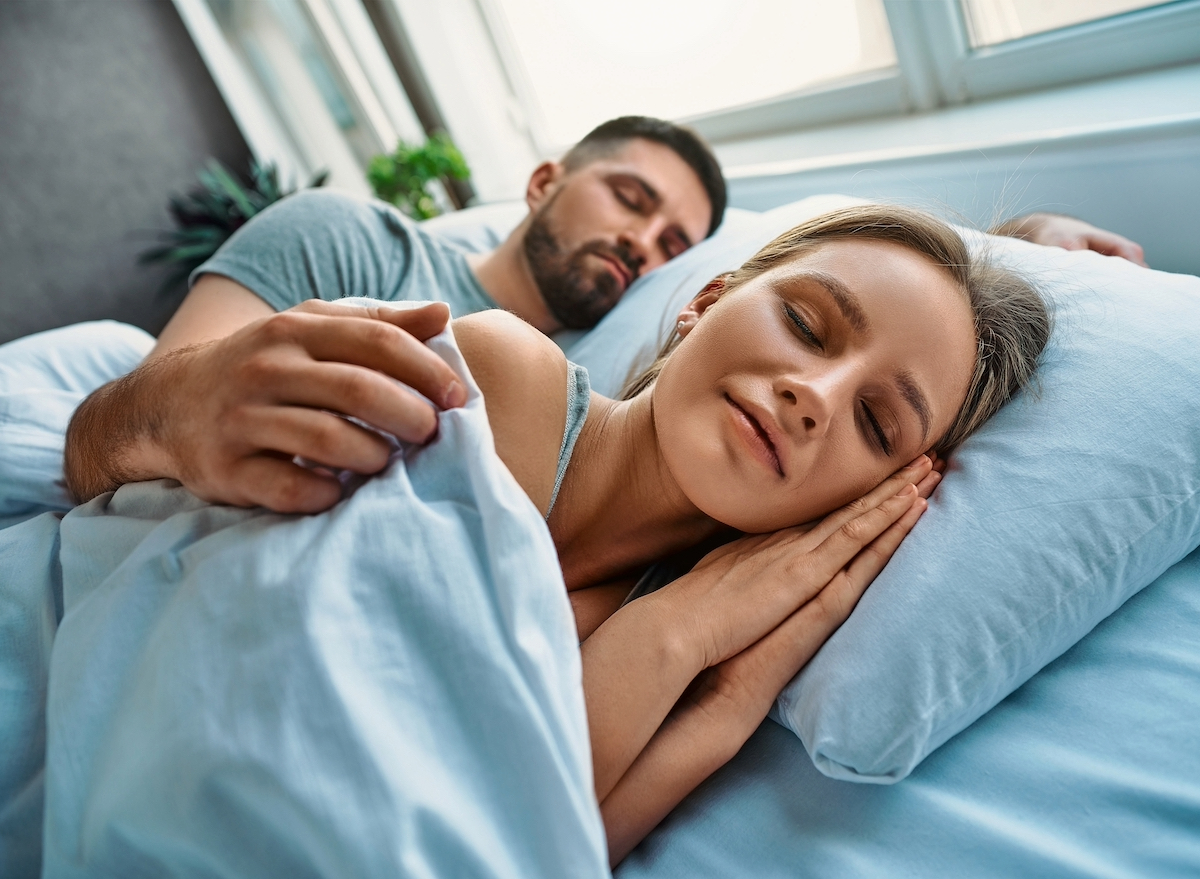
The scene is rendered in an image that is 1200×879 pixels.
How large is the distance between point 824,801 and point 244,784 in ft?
1.70

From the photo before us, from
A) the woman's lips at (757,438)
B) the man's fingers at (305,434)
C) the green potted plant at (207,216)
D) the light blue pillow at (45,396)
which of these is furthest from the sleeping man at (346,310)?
the green potted plant at (207,216)

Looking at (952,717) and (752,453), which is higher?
(752,453)

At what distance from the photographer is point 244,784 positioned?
53 cm

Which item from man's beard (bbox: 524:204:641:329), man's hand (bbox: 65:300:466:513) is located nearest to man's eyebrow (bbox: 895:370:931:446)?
man's hand (bbox: 65:300:466:513)

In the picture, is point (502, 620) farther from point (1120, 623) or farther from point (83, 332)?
point (83, 332)

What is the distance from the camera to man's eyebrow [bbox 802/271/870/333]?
0.90m

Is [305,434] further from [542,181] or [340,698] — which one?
[542,181]

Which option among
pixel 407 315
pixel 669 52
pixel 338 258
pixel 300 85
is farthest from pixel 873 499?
pixel 300 85

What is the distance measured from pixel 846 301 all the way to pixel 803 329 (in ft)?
0.20

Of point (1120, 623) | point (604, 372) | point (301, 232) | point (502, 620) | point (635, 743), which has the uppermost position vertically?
point (301, 232)

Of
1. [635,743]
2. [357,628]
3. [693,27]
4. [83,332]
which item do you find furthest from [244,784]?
[693,27]

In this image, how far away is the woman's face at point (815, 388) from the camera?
865 millimetres

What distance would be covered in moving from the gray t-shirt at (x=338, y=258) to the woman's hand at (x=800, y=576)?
927mm

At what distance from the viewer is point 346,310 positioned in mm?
735
